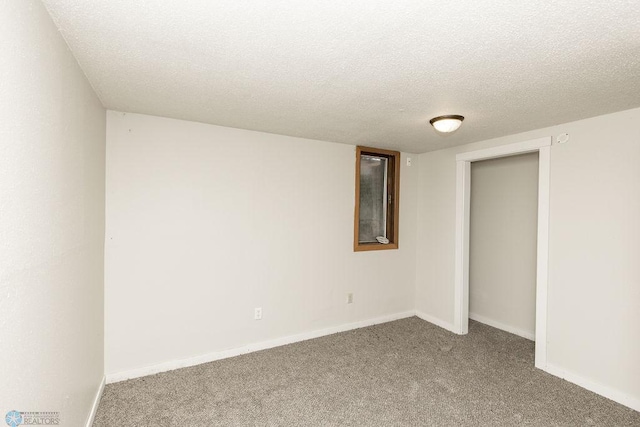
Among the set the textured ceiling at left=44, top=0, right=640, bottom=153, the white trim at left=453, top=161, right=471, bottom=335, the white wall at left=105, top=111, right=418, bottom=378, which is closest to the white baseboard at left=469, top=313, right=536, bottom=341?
the white trim at left=453, top=161, right=471, bottom=335

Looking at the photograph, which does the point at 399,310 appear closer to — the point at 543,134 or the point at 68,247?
the point at 543,134

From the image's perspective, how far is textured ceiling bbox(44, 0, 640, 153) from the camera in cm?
134

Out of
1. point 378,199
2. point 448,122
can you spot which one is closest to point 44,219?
point 448,122

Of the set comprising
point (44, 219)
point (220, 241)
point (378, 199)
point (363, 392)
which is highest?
point (378, 199)

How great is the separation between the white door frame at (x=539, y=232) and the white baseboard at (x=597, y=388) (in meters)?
0.10

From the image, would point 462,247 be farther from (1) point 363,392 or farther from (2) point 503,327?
(1) point 363,392

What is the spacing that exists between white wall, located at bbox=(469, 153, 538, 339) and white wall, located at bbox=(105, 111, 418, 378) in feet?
4.64

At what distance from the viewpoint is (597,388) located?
2.66 meters

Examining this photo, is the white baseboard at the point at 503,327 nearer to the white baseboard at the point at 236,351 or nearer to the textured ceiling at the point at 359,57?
the white baseboard at the point at 236,351

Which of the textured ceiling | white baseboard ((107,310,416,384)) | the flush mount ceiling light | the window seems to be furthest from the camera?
the window

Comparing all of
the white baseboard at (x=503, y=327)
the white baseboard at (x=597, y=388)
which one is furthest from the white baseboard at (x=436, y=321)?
the white baseboard at (x=597, y=388)

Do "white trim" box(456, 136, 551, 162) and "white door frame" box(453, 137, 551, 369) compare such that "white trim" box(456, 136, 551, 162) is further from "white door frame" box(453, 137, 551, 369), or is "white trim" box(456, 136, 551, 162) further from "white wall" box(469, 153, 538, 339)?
"white wall" box(469, 153, 538, 339)

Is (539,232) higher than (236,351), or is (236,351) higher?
(539,232)

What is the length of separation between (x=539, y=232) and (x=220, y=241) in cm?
297
